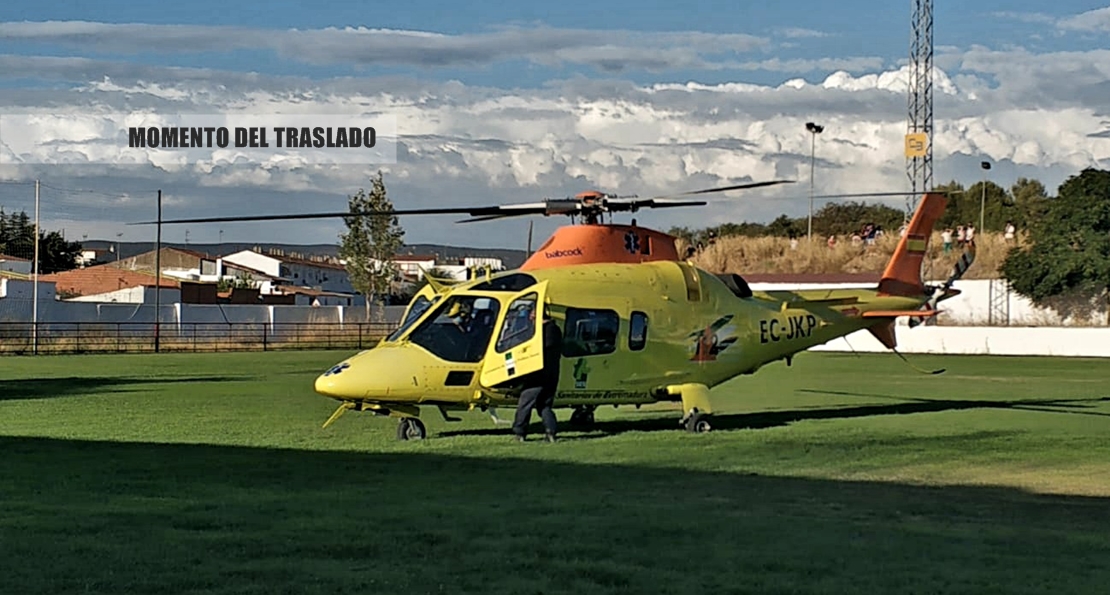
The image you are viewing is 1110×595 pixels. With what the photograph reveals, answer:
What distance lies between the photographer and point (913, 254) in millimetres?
24094

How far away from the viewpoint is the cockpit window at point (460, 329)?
707 inches

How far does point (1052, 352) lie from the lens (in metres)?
49.5

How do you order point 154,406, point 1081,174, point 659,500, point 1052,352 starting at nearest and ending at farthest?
1. point 659,500
2. point 154,406
3. point 1052,352
4. point 1081,174

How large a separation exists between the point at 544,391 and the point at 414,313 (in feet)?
6.88

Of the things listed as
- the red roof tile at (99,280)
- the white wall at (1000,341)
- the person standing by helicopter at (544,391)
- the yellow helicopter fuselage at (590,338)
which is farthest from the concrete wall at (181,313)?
the person standing by helicopter at (544,391)

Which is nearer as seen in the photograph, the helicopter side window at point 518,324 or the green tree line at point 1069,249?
the helicopter side window at point 518,324

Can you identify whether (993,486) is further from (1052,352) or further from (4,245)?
(4,245)

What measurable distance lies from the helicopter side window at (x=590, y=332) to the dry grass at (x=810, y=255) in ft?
193

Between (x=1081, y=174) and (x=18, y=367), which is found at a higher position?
(x=1081, y=174)

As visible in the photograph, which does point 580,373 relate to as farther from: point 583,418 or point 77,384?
point 77,384

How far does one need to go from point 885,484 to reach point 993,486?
1.04 m

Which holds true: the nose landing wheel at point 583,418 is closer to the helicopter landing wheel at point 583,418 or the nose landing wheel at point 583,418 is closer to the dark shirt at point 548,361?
the helicopter landing wheel at point 583,418

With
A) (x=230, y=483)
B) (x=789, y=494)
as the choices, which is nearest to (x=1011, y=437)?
(x=789, y=494)

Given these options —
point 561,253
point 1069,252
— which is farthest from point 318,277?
point 561,253
